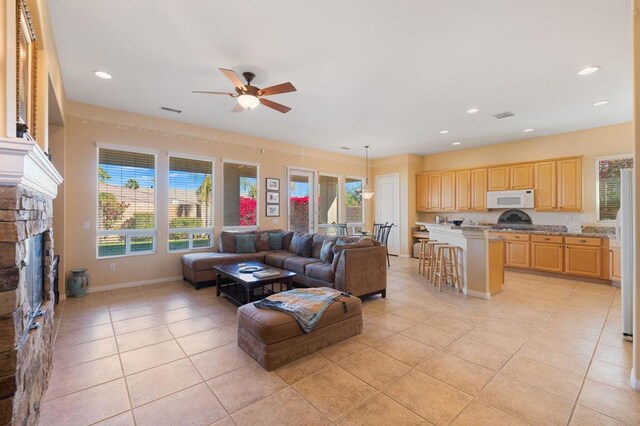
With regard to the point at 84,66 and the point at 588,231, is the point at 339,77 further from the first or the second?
the point at 588,231

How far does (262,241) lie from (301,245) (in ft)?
3.11


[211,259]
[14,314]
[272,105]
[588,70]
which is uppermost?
[588,70]

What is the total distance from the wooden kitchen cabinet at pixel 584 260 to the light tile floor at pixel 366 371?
1.60m

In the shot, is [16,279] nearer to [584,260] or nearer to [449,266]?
[449,266]

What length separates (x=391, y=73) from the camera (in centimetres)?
345

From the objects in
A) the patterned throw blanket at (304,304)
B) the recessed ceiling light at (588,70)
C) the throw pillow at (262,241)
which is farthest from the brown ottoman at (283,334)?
the recessed ceiling light at (588,70)

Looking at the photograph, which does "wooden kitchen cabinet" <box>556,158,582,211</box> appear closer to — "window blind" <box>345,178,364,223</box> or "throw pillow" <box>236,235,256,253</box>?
"window blind" <box>345,178,364,223</box>

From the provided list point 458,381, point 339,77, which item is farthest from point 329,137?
point 458,381

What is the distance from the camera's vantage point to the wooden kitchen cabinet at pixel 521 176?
245 inches

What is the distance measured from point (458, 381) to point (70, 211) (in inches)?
220

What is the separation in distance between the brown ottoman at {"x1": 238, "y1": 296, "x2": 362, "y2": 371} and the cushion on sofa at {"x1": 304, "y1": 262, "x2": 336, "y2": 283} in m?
1.19

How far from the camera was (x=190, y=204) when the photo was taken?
555 centimetres

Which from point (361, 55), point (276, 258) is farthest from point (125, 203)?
point (361, 55)

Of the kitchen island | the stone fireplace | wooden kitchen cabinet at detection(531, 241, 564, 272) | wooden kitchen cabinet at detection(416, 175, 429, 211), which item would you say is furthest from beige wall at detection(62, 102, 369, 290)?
wooden kitchen cabinet at detection(531, 241, 564, 272)
